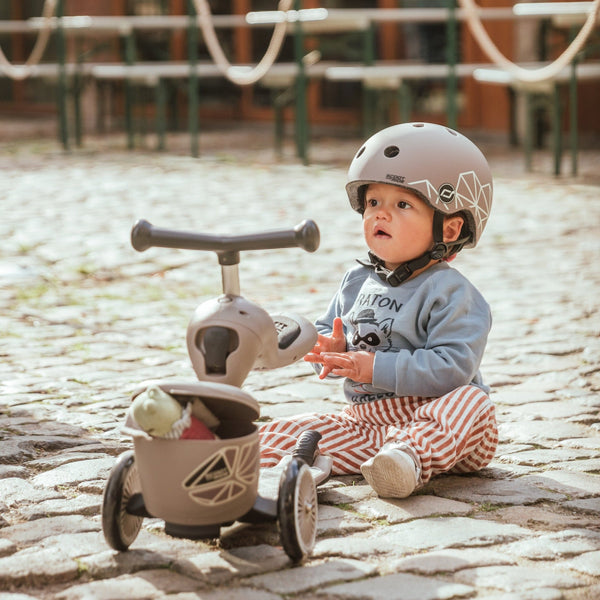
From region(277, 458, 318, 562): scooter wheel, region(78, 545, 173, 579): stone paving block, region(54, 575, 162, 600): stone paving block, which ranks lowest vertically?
region(78, 545, 173, 579): stone paving block

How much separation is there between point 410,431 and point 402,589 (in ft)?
2.22

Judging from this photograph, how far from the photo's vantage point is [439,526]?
2861 mm

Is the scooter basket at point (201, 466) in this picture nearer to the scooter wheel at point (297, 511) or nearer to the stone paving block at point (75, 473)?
the scooter wheel at point (297, 511)

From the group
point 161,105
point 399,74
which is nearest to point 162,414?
point 399,74

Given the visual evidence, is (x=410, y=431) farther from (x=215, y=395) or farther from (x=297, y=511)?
(x=215, y=395)

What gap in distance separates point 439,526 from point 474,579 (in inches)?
13.1

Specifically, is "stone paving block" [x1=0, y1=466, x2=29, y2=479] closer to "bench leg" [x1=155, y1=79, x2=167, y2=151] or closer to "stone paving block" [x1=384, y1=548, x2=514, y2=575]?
"stone paving block" [x1=384, y1=548, x2=514, y2=575]

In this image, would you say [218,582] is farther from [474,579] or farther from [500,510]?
[500,510]

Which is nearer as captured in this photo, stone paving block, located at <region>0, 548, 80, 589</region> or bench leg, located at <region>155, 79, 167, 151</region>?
stone paving block, located at <region>0, 548, 80, 589</region>

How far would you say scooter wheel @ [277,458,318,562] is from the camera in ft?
8.39

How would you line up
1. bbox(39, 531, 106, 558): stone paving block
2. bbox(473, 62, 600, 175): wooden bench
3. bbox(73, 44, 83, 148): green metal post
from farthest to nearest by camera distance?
bbox(73, 44, 83, 148): green metal post
bbox(473, 62, 600, 175): wooden bench
bbox(39, 531, 106, 558): stone paving block

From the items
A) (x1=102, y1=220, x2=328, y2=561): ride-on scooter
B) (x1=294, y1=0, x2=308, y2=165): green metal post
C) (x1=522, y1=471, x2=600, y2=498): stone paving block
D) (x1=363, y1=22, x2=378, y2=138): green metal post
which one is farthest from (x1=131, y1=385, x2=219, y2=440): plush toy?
(x1=363, y1=22, x2=378, y2=138): green metal post

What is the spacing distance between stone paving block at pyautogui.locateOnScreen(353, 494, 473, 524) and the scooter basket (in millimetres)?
484

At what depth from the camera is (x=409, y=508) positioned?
3.00 meters
